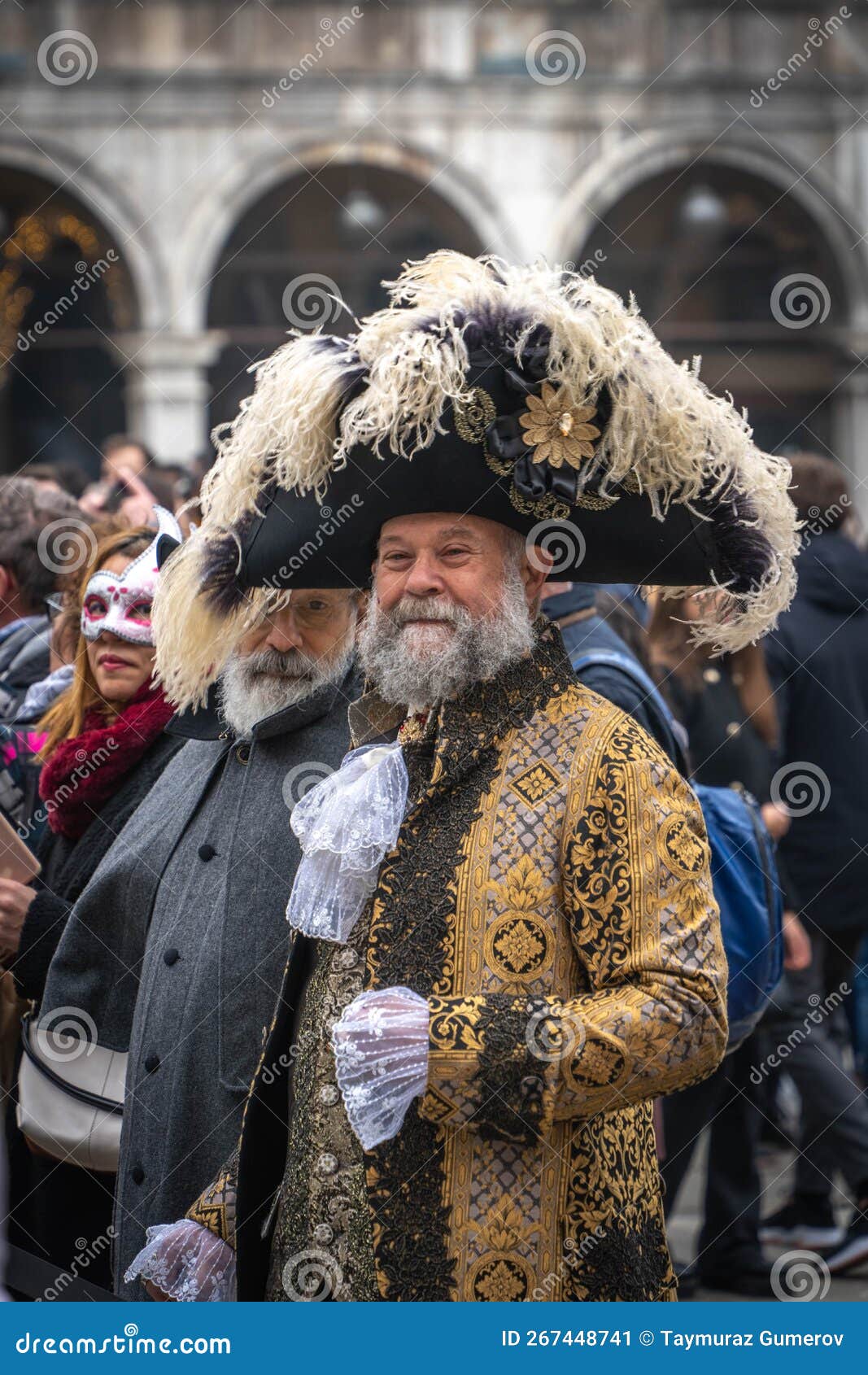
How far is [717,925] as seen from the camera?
92.4 inches

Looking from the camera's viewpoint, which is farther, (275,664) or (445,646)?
(275,664)

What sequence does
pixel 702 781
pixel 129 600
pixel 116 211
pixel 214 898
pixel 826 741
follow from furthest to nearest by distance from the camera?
pixel 116 211
pixel 826 741
pixel 702 781
pixel 129 600
pixel 214 898

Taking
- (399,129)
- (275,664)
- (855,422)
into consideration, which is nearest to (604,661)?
(275,664)

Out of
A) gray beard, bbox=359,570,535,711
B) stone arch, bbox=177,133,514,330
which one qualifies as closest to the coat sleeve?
gray beard, bbox=359,570,535,711

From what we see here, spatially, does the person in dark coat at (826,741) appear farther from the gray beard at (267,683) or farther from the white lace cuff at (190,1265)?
the white lace cuff at (190,1265)

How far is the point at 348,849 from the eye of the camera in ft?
8.03

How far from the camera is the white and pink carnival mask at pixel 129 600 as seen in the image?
3.78 meters

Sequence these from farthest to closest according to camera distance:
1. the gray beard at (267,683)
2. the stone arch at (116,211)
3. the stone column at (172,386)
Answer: the stone column at (172,386)
the stone arch at (116,211)
the gray beard at (267,683)

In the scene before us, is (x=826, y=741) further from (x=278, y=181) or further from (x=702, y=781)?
(x=278, y=181)

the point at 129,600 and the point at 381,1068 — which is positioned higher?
the point at 129,600

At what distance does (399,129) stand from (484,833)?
12.9m

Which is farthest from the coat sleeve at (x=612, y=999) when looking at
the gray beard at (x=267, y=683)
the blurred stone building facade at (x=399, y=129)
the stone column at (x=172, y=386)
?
the stone column at (x=172, y=386)

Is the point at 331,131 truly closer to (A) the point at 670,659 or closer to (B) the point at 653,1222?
(A) the point at 670,659

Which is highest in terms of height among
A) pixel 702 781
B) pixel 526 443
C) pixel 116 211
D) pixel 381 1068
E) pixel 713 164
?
pixel 713 164
